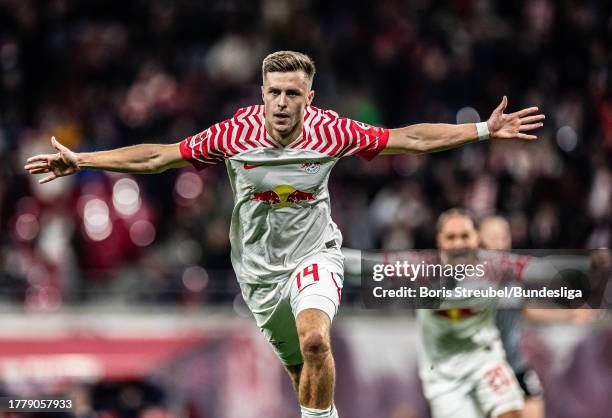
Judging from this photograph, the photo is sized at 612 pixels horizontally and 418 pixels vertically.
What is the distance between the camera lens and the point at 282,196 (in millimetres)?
7340

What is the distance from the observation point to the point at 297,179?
731cm

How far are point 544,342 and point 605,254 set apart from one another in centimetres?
254

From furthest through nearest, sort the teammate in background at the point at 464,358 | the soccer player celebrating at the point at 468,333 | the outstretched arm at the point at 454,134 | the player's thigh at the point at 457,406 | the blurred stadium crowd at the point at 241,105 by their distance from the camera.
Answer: the blurred stadium crowd at the point at 241,105 → the player's thigh at the point at 457,406 → the teammate in background at the point at 464,358 → the soccer player celebrating at the point at 468,333 → the outstretched arm at the point at 454,134

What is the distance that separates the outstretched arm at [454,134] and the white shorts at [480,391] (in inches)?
107

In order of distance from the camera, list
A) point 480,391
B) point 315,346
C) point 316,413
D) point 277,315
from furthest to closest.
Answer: point 480,391 < point 277,315 < point 316,413 < point 315,346

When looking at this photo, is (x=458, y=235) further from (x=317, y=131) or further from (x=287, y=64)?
(x=287, y=64)

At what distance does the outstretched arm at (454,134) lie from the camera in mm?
7273

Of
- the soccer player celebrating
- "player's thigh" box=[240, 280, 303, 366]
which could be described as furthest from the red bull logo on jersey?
the soccer player celebrating

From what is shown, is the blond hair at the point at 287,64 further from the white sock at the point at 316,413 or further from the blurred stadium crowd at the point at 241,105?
the blurred stadium crowd at the point at 241,105

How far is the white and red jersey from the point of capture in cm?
729

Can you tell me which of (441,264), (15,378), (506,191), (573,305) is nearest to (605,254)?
(573,305)

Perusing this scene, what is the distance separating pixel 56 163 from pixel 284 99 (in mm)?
1436

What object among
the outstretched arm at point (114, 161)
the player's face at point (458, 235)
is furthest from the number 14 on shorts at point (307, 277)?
the player's face at point (458, 235)

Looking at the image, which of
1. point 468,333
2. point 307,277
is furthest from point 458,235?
point 307,277
